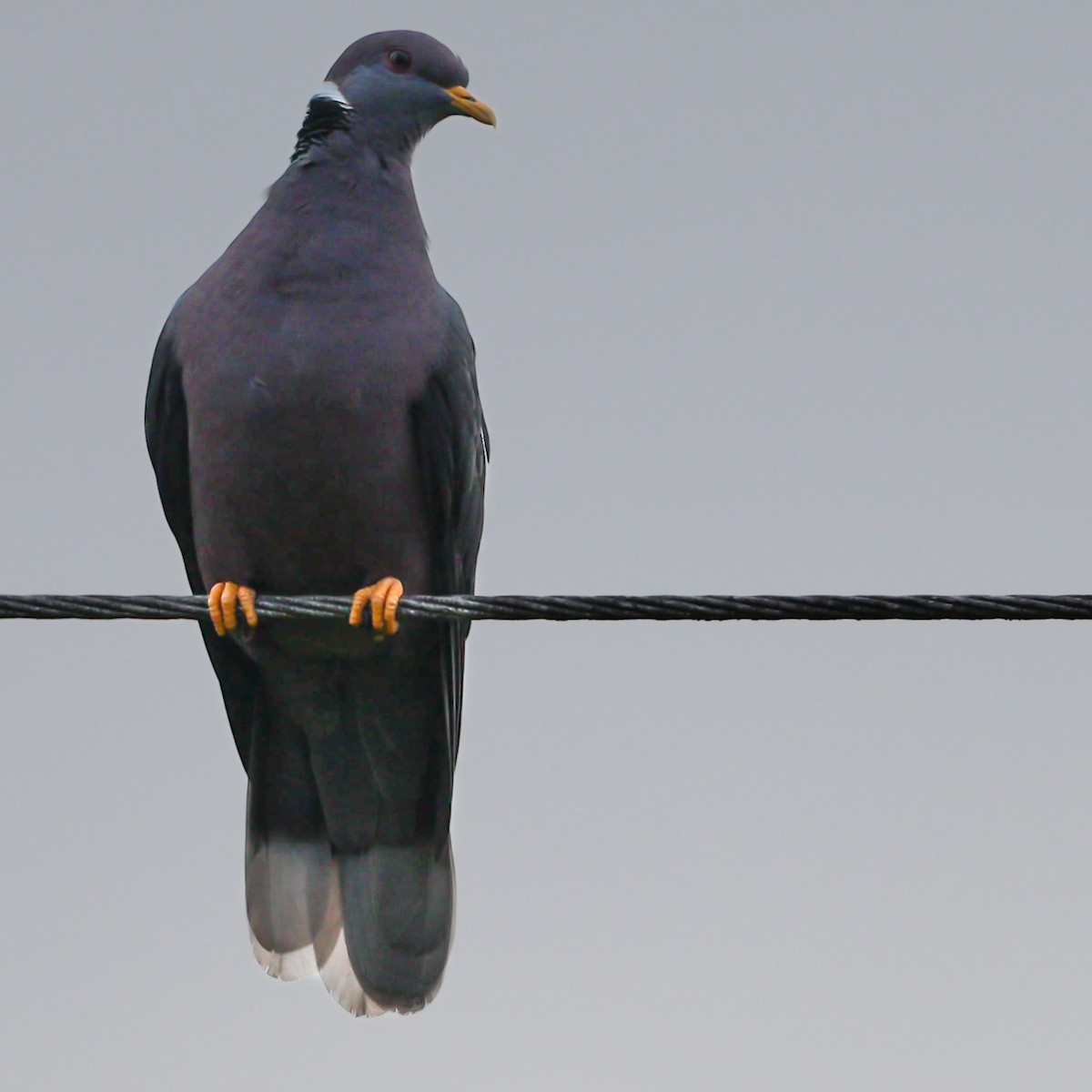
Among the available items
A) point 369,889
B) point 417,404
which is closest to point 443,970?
point 369,889

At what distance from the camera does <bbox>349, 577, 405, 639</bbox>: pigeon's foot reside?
4.26 meters

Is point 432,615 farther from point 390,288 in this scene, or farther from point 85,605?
point 390,288

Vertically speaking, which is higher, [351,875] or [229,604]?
[229,604]

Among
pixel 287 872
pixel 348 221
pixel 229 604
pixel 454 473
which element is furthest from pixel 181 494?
pixel 287 872

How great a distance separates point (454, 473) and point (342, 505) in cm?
36

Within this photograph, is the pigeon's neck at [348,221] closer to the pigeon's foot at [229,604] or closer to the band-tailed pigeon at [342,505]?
the band-tailed pigeon at [342,505]

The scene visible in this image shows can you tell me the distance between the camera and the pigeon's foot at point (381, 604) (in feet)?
14.0

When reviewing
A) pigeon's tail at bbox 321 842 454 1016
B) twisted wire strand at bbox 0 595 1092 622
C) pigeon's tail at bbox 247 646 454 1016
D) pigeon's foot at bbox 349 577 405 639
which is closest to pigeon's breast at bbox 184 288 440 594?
pigeon's foot at bbox 349 577 405 639

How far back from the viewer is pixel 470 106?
5.31m

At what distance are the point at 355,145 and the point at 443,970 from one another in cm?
257

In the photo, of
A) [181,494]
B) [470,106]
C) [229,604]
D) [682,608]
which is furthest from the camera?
[470,106]

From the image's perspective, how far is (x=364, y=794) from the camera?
5020 millimetres

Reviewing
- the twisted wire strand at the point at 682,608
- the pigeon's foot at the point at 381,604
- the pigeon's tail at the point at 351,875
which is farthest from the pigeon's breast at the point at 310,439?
the twisted wire strand at the point at 682,608

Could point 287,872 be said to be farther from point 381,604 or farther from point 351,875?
point 381,604
